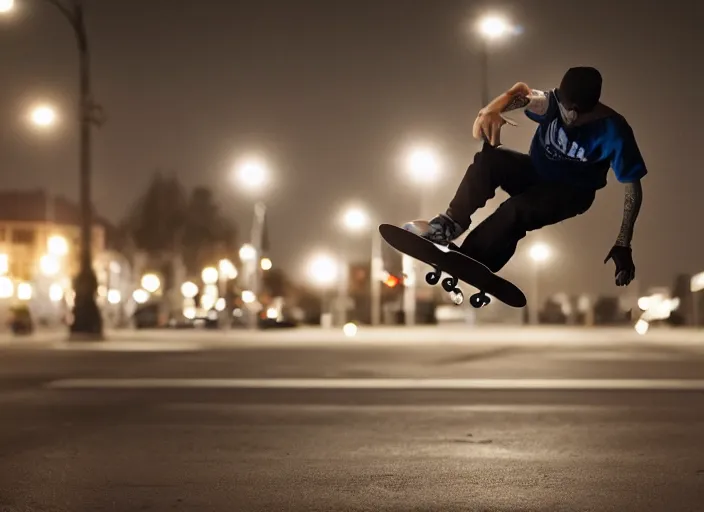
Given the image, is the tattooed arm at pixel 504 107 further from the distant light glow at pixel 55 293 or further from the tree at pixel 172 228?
the tree at pixel 172 228

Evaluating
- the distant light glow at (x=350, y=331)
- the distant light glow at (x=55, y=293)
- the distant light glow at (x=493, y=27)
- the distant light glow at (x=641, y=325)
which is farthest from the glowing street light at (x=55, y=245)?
the distant light glow at (x=493, y=27)

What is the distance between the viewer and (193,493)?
8531 mm

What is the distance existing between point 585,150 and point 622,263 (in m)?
0.37

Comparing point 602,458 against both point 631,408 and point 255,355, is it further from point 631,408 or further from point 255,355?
point 255,355

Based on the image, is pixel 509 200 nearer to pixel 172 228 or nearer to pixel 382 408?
pixel 382 408

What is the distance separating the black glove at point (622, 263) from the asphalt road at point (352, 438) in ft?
16.4

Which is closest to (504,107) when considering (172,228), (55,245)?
(55,245)

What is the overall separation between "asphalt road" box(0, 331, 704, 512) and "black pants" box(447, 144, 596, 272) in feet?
16.0

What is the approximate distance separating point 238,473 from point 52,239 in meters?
61.4

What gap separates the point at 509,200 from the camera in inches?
124

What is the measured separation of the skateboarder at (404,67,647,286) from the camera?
9.39 ft

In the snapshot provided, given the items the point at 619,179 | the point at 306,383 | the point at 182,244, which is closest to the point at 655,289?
the point at 619,179

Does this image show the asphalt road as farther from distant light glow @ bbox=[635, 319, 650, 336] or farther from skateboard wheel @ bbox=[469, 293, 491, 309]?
skateboard wheel @ bbox=[469, 293, 491, 309]

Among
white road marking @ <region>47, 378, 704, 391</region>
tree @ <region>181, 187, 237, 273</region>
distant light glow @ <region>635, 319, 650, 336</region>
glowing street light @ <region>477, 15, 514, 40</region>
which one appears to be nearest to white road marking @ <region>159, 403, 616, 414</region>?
white road marking @ <region>47, 378, 704, 391</region>
